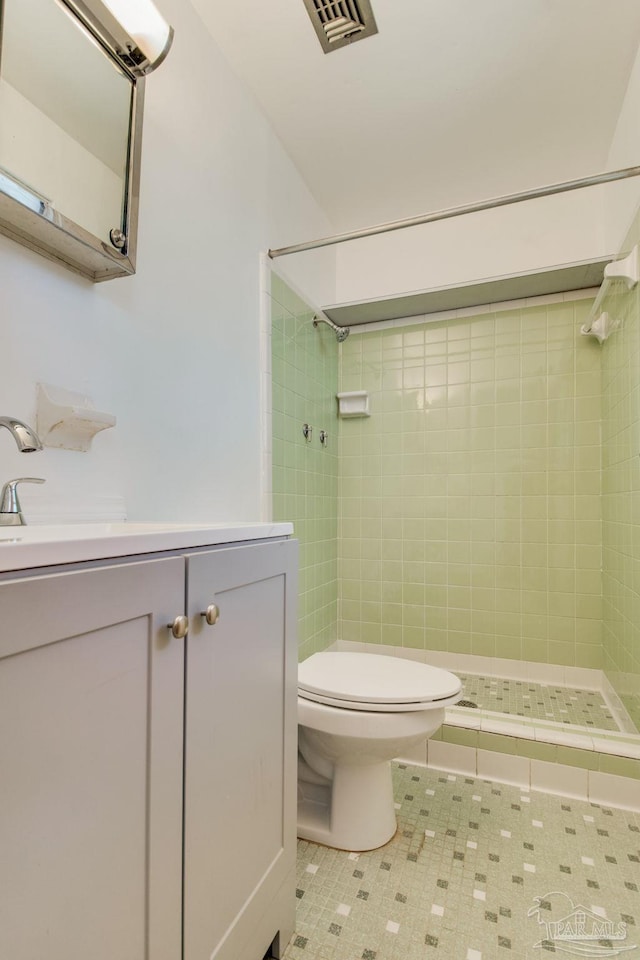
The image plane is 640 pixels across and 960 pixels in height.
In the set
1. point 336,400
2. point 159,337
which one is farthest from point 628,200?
point 159,337

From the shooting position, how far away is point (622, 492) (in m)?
1.92

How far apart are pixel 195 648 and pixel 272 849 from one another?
514 millimetres

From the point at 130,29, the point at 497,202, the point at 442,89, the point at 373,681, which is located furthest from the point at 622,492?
the point at 130,29

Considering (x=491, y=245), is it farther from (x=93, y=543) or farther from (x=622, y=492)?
(x=93, y=543)

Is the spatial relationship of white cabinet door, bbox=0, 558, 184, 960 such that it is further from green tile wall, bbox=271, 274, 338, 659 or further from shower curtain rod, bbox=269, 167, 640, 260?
shower curtain rod, bbox=269, 167, 640, 260

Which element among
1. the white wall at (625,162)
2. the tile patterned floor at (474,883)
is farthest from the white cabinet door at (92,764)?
the white wall at (625,162)

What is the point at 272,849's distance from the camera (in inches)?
35.8

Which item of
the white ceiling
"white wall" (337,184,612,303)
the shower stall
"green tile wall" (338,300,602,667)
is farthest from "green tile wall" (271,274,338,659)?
the white ceiling

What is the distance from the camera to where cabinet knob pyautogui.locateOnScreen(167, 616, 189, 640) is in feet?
2.13

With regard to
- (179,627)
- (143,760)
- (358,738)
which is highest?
(179,627)

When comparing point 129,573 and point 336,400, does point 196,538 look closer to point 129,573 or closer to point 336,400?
point 129,573

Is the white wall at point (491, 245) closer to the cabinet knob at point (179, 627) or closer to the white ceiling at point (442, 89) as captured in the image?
the white ceiling at point (442, 89)

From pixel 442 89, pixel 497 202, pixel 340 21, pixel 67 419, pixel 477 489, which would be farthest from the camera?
pixel 477 489
